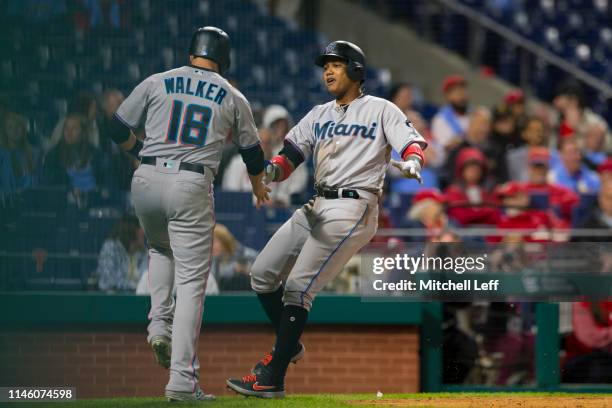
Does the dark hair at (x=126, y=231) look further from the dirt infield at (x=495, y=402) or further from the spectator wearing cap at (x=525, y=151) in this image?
the spectator wearing cap at (x=525, y=151)

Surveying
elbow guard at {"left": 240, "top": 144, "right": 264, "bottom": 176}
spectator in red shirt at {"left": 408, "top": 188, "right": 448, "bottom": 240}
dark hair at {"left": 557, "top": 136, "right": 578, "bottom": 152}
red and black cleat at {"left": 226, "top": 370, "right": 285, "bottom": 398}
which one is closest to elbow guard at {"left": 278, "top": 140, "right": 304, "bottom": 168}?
elbow guard at {"left": 240, "top": 144, "right": 264, "bottom": 176}

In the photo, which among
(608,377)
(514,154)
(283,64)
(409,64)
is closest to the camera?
(608,377)

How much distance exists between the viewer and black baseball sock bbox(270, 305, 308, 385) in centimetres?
→ 560

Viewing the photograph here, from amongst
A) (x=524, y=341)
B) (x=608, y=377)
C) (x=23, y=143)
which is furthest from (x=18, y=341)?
(x=608, y=377)

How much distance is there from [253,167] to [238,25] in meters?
6.01

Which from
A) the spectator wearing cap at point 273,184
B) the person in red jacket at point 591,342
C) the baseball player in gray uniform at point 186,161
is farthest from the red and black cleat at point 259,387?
the spectator wearing cap at point 273,184

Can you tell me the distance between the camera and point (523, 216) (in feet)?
28.2

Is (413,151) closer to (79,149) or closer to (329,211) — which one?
(329,211)

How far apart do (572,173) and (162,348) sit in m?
5.50

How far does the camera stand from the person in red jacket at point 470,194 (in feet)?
28.1

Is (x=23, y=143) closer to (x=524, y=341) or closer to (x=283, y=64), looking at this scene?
(x=524, y=341)

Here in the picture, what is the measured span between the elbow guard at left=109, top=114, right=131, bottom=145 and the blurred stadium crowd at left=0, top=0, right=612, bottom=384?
1.08 metres

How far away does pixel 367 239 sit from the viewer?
18.9 feet

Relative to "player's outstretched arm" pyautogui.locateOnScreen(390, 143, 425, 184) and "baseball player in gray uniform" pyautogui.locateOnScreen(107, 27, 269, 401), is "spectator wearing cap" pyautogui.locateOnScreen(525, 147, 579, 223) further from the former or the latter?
"baseball player in gray uniform" pyautogui.locateOnScreen(107, 27, 269, 401)
